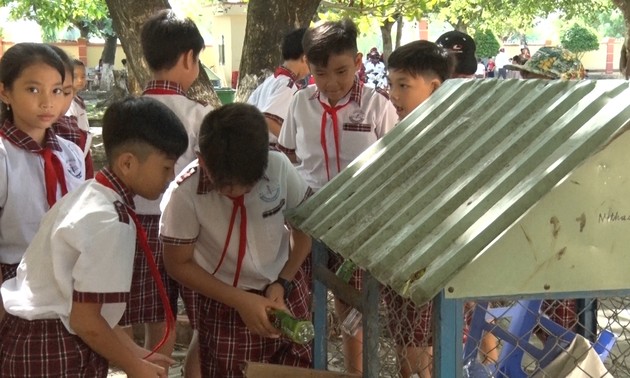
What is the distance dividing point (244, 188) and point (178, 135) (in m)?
0.22

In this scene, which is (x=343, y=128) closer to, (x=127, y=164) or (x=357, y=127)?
(x=357, y=127)

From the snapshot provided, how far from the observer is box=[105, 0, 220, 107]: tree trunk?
527cm

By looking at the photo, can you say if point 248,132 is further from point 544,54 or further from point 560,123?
point 544,54

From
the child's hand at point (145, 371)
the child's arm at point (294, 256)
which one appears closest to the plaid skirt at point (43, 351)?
the child's hand at point (145, 371)

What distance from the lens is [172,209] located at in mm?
2434

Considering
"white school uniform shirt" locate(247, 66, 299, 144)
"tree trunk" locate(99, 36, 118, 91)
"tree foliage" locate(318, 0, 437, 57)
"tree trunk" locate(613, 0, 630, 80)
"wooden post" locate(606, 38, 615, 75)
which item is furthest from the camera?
"wooden post" locate(606, 38, 615, 75)

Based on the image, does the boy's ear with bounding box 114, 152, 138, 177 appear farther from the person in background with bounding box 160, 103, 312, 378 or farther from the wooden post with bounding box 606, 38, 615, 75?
the wooden post with bounding box 606, 38, 615, 75

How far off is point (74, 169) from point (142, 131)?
742 millimetres

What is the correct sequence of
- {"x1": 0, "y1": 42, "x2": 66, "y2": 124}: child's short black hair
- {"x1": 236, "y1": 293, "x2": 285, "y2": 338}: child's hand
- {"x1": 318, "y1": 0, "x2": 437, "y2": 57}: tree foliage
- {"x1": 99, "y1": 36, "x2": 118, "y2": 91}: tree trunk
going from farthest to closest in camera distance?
1. {"x1": 99, "y1": 36, "x2": 118, "y2": 91}: tree trunk
2. {"x1": 318, "y1": 0, "x2": 437, "y2": 57}: tree foliage
3. {"x1": 0, "y1": 42, "x2": 66, "y2": 124}: child's short black hair
4. {"x1": 236, "y1": 293, "x2": 285, "y2": 338}: child's hand

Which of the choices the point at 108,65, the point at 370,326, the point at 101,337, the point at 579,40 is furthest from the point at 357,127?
the point at 579,40

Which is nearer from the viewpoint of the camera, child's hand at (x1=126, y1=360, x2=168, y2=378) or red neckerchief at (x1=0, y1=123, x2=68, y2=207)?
child's hand at (x1=126, y1=360, x2=168, y2=378)

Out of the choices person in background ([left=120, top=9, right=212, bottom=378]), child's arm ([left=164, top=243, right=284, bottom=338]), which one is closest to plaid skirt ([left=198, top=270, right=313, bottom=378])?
child's arm ([left=164, top=243, right=284, bottom=338])

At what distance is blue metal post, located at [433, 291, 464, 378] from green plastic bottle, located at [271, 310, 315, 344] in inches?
21.0

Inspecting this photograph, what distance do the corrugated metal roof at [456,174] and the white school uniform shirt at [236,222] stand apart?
0.63 ft
